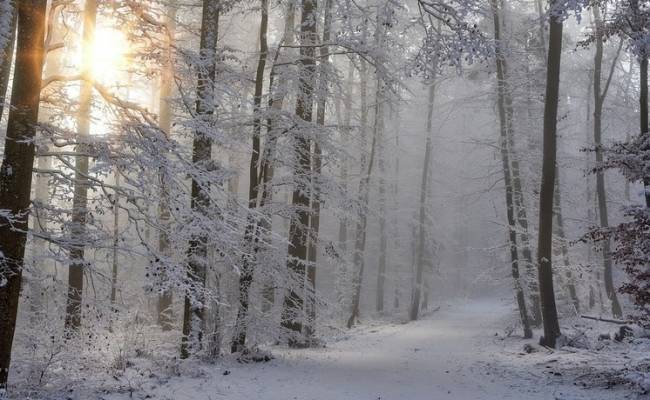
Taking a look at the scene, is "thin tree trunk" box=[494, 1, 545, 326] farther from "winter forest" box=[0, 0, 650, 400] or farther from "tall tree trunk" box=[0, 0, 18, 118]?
"tall tree trunk" box=[0, 0, 18, 118]

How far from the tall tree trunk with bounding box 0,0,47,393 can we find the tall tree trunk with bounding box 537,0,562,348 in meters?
11.5

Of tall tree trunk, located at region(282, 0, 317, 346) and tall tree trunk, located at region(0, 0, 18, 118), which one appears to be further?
→ tall tree trunk, located at region(282, 0, 317, 346)

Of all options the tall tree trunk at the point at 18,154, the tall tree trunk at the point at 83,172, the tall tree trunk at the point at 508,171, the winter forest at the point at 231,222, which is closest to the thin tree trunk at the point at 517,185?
the tall tree trunk at the point at 508,171

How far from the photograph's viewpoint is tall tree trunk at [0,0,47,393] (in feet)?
21.0

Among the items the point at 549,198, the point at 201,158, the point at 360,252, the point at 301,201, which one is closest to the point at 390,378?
the point at 301,201

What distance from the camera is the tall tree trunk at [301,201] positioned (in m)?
11.2

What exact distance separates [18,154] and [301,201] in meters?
7.07

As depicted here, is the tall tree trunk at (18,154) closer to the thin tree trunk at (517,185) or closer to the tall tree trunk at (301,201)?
the tall tree trunk at (301,201)

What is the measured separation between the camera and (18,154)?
654 centimetres

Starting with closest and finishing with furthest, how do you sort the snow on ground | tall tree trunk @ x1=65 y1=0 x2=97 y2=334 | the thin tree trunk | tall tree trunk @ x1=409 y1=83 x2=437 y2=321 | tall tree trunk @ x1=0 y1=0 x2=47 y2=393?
tall tree trunk @ x1=0 y1=0 x2=47 y2=393, the snow on ground, tall tree trunk @ x1=65 y1=0 x2=97 y2=334, the thin tree trunk, tall tree trunk @ x1=409 y1=83 x2=437 y2=321

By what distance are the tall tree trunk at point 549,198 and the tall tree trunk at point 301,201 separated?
6169 millimetres

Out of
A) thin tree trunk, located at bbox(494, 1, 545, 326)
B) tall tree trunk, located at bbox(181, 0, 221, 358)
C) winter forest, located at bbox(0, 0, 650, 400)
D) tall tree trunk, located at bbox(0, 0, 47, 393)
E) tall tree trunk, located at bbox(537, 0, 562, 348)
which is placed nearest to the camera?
tall tree trunk, located at bbox(0, 0, 47, 393)

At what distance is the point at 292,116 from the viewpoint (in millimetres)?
11125

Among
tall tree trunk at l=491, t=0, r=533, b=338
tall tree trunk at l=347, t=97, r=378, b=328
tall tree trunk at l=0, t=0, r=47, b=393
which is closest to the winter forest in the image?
tall tree trunk at l=0, t=0, r=47, b=393
